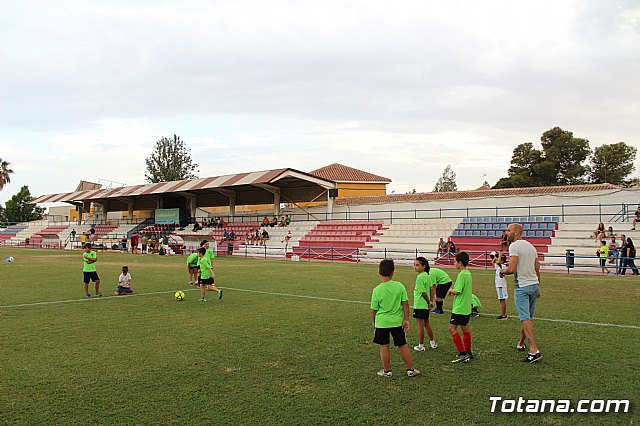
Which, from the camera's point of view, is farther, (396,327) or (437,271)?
(437,271)

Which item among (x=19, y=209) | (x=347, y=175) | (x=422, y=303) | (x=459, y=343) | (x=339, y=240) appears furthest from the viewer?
(x=19, y=209)

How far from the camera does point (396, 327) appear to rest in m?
6.55

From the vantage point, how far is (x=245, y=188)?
4784 cm

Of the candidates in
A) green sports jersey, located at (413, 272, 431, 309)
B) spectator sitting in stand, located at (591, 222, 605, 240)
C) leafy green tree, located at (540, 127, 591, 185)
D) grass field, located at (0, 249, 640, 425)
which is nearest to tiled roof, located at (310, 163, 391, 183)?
leafy green tree, located at (540, 127, 591, 185)

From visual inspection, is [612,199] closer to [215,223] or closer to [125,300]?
[125,300]

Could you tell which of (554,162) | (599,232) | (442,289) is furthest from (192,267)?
(554,162)

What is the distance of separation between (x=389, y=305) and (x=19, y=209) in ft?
288

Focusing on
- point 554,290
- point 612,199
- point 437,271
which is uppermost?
point 612,199

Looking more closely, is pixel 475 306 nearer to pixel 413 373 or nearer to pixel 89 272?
pixel 413 373

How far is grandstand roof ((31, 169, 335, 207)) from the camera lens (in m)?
41.9

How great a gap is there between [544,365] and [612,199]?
2831 cm

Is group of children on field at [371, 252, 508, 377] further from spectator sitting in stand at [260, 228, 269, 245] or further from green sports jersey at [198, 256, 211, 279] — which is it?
spectator sitting in stand at [260, 228, 269, 245]

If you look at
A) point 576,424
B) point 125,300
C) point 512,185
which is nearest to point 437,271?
point 576,424

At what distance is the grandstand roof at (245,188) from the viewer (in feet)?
138
